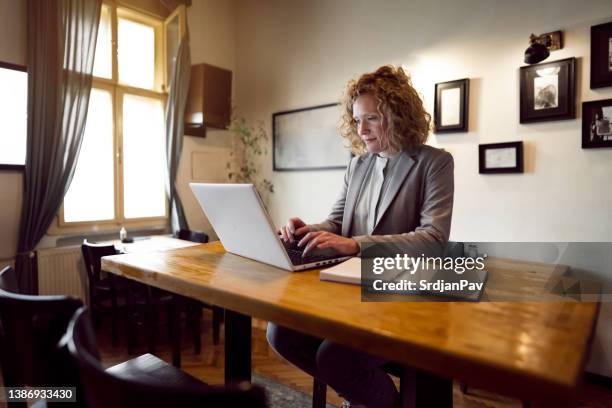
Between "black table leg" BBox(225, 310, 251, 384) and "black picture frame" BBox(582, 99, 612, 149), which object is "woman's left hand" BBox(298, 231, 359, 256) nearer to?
"black table leg" BBox(225, 310, 251, 384)

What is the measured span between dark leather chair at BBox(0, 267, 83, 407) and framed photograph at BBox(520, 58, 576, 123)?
9.13 ft

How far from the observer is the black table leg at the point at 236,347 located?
1.30m

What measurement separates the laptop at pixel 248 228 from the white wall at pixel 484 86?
2029 millimetres

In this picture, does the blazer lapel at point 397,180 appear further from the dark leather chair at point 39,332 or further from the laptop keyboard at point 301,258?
the dark leather chair at point 39,332

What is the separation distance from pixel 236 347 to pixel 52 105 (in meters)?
2.78

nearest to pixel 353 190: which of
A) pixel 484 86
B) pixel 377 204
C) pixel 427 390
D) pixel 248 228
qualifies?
pixel 377 204

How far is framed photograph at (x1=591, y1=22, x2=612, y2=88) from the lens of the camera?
2.29 metres

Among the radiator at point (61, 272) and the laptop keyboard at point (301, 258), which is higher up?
the laptop keyboard at point (301, 258)

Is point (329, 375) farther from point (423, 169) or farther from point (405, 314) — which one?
point (423, 169)

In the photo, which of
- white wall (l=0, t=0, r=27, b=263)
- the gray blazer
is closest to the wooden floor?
white wall (l=0, t=0, r=27, b=263)

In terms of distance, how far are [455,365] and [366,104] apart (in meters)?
1.23

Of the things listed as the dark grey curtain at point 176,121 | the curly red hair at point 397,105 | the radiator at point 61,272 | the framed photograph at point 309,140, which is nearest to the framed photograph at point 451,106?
the framed photograph at point 309,140

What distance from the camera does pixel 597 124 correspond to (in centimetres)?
233

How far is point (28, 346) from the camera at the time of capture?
0.73 metres
